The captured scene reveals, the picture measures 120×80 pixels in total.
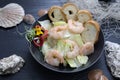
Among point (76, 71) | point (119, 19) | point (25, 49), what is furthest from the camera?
point (119, 19)

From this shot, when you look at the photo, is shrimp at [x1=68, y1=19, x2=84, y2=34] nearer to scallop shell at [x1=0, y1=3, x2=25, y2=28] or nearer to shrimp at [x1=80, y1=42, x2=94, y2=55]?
shrimp at [x1=80, y1=42, x2=94, y2=55]

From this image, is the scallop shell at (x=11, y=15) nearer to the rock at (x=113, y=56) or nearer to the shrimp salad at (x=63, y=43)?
the shrimp salad at (x=63, y=43)

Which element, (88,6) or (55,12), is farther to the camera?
(88,6)

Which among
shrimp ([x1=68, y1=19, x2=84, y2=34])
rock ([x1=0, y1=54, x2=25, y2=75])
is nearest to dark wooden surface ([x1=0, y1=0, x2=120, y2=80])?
rock ([x1=0, y1=54, x2=25, y2=75])

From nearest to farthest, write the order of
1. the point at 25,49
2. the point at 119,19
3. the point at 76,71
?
the point at 76,71 → the point at 25,49 → the point at 119,19

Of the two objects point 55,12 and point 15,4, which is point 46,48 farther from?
point 15,4

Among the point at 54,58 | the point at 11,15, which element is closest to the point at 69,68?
the point at 54,58

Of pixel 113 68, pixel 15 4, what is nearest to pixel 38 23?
pixel 15 4
